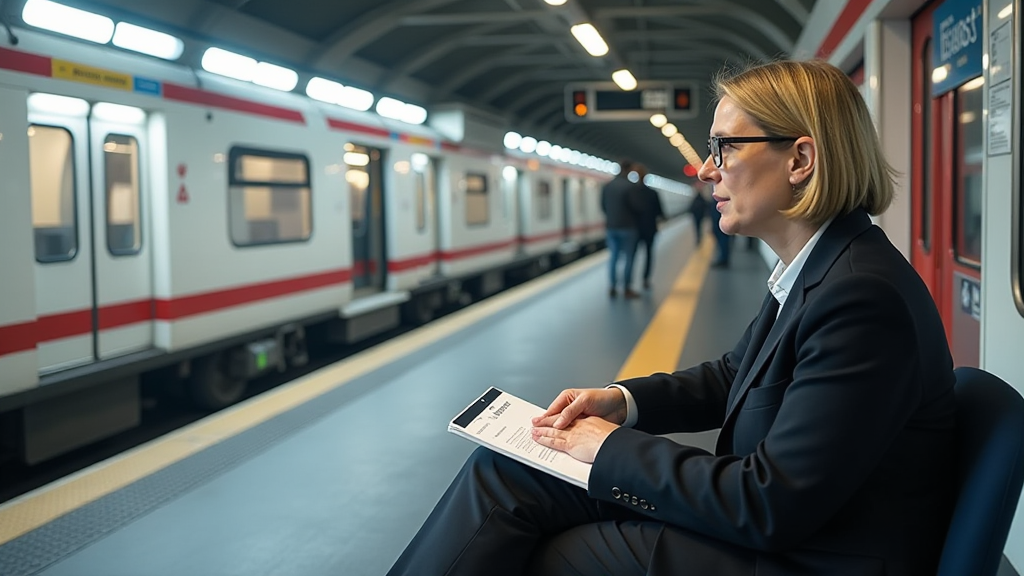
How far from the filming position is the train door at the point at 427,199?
11.0m

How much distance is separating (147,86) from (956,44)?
15.9ft

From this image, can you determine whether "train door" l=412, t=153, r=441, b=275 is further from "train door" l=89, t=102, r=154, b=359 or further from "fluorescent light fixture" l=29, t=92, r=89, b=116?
"fluorescent light fixture" l=29, t=92, r=89, b=116

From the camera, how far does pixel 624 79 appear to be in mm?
12016

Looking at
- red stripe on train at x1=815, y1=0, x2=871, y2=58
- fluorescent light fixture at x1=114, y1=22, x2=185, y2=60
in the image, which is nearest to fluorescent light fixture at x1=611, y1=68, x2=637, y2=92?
red stripe on train at x1=815, y1=0, x2=871, y2=58

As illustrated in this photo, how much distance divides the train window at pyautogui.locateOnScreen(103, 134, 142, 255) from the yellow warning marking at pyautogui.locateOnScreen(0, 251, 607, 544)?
1671 mm

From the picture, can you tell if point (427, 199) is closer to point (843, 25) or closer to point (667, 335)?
point (667, 335)

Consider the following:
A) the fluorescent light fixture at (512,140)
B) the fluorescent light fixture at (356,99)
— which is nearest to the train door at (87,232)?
the fluorescent light fixture at (356,99)

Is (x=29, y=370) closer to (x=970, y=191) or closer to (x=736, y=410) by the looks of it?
(x=736, y=410)

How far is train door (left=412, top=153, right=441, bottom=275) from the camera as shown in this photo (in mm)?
10992

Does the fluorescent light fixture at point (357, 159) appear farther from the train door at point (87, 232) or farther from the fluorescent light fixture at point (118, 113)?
the train door at point (87, 232)

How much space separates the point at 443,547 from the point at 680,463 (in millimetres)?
456

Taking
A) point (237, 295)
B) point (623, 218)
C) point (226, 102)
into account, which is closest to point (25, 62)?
point (226, 102)

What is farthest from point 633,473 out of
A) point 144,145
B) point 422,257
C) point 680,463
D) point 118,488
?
point 422,257

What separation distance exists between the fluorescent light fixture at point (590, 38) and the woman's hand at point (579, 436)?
7.68m
